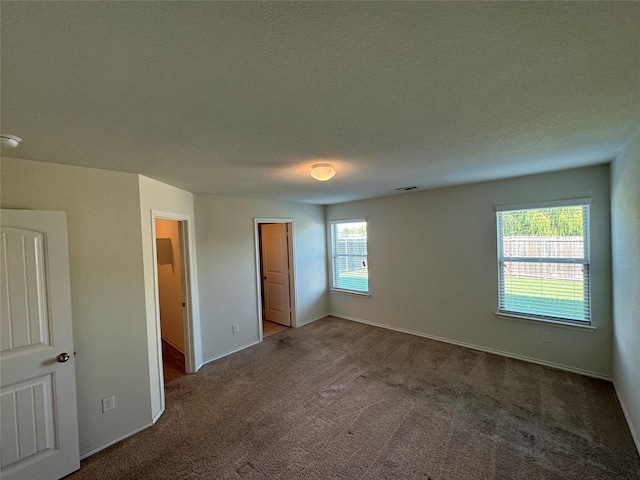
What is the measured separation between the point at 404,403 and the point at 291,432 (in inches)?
46.1

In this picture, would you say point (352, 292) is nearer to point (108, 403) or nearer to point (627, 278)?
point (627, 278)

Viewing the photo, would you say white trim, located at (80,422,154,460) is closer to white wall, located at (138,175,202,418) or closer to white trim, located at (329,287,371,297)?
white wall, located at (138,175,202,418)

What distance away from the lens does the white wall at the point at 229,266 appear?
3.78m

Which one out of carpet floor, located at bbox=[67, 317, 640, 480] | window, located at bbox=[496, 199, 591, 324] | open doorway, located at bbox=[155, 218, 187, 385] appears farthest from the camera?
open doorway, located at bbox=[155, 218, 187, 385]

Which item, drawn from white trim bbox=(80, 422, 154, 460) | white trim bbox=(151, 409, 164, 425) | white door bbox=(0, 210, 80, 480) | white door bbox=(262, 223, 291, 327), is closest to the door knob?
white door bbox=(0, 210, 80, 480)

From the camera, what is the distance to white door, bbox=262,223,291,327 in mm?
5211

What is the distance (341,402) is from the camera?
2.77 metres

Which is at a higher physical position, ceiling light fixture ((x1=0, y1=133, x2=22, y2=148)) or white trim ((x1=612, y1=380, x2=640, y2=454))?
ceiling light fixture ((x1=0, y1=133, x2=22, y2=148))

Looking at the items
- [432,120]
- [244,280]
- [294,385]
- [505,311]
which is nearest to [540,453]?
[505,311]

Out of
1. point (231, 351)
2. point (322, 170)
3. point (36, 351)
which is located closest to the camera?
point (36, 351)

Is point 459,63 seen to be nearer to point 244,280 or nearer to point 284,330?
point 244,280

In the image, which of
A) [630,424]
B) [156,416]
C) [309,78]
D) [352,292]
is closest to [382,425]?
[630,424]

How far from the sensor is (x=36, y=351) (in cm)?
191

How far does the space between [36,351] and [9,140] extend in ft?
4.74
